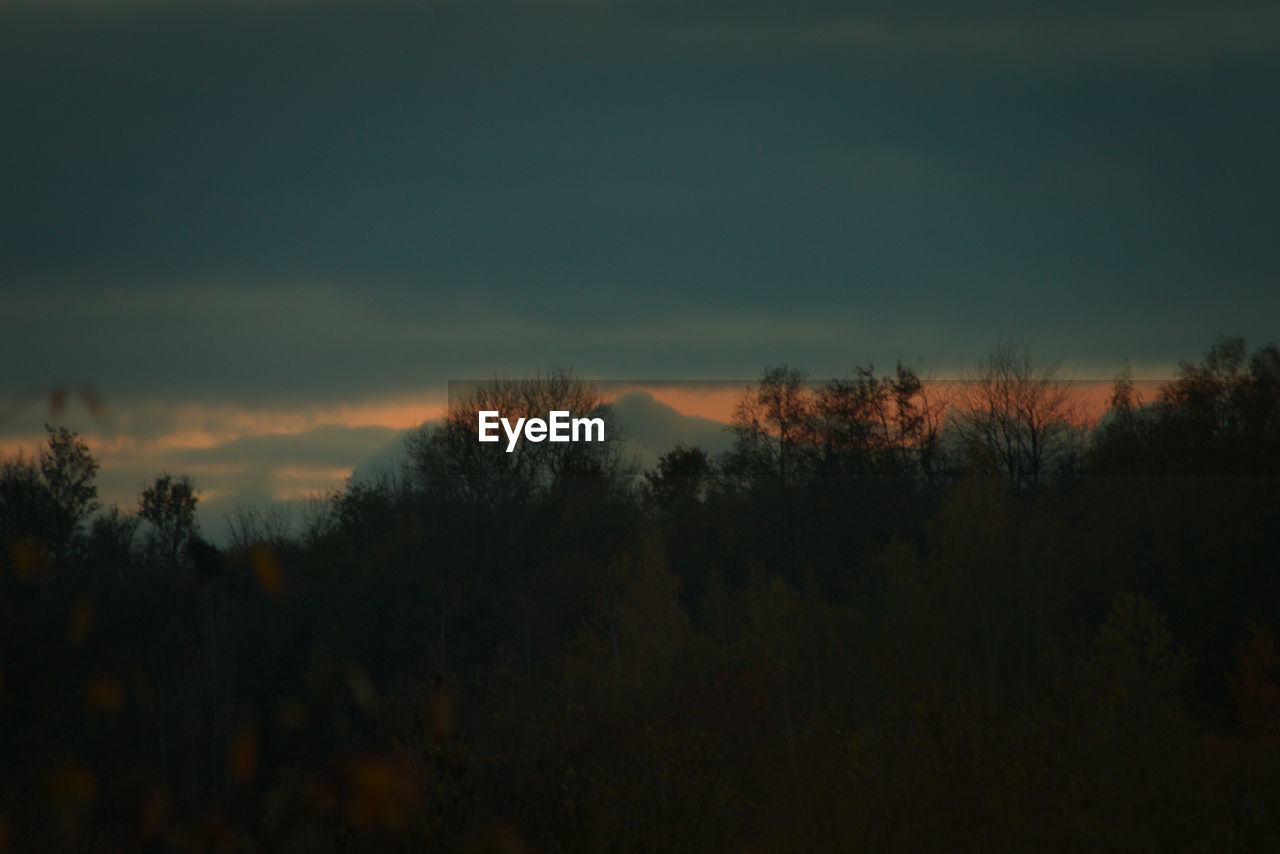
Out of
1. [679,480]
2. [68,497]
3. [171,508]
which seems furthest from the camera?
[679,480]

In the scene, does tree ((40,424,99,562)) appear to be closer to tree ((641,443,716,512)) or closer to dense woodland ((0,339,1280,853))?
dense woodland ((0,339,1280,853))

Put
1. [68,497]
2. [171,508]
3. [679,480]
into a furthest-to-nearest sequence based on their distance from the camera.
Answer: [679,480] → [171,508] → [68,497]

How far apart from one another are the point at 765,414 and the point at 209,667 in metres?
33.5

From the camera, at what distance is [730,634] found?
5534 centimetres

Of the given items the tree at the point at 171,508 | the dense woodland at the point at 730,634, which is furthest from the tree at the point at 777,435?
the tree at the point at 171,508

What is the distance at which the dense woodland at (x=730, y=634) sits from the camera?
10344mm

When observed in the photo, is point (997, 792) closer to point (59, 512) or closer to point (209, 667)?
point (59, 512)

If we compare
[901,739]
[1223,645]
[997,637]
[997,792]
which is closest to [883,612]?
[997,637]

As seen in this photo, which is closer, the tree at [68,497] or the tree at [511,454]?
the tree at [68,497]

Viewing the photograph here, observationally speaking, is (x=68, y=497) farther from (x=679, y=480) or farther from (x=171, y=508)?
(x=679, y=480)

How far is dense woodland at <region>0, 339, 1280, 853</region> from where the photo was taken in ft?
33.9

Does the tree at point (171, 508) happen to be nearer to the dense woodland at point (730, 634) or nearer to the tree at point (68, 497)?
the dense woodland at point (730, 634)

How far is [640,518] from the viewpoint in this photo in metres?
60.4

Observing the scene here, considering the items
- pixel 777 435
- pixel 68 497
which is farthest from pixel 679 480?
pixel 68 497
